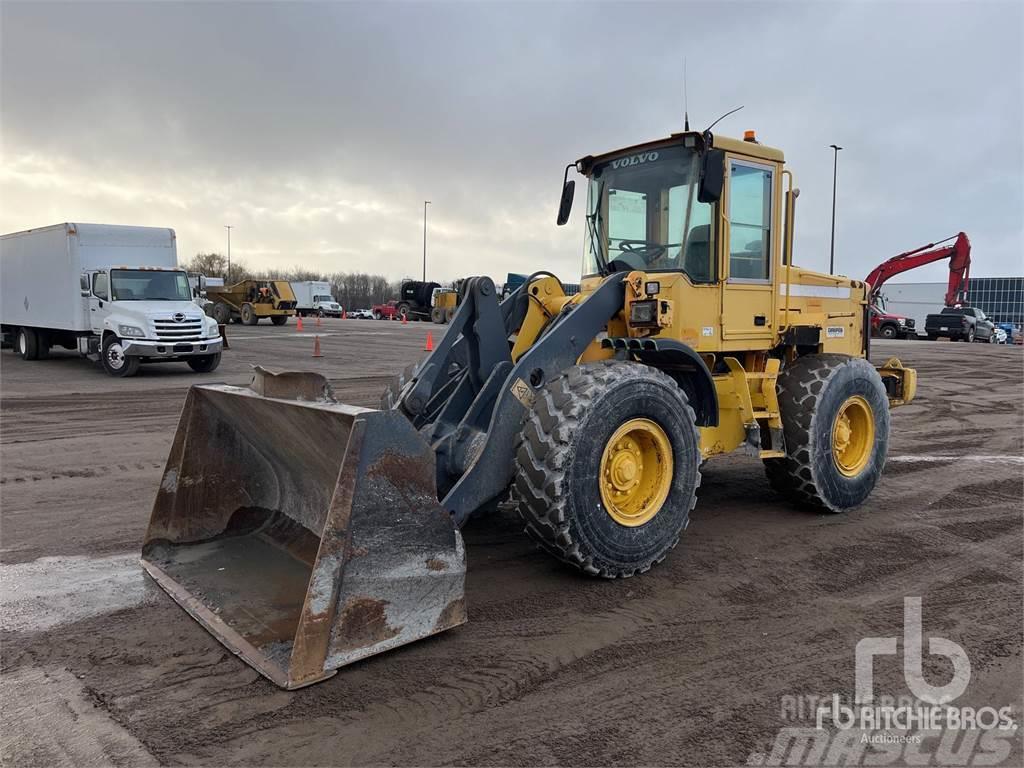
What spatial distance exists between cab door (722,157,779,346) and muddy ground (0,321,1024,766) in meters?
1.55

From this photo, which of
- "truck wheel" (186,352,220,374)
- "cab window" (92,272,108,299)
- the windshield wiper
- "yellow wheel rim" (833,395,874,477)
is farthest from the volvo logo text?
"cab window" (92,272,108,299)

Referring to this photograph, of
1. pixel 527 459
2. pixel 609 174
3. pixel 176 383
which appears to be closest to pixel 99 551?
pixel 527 459

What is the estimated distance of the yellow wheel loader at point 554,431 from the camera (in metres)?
3.50

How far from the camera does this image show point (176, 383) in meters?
15.1

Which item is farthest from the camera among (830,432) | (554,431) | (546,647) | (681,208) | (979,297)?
(979,297)

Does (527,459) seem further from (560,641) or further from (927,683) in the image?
(927,683)

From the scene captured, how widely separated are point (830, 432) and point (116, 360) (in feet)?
49.9

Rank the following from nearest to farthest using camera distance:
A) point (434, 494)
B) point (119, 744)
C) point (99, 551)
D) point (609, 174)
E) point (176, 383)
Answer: point (119, 744) < point (434, 494) < point (99, 551) < point (609, 174) < point (176, 383)

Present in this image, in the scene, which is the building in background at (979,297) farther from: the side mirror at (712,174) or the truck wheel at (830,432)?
the side mirror at (712,174)

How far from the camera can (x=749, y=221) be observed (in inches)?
223

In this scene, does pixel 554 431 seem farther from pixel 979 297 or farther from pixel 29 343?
pixel 979 297

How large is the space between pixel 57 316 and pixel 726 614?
18263 millimetres

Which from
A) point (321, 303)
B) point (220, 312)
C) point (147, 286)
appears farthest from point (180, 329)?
point (321, 303)

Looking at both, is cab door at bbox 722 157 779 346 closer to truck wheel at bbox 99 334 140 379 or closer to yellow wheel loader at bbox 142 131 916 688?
yellow wheel loader at bbox 142 131 916 688
